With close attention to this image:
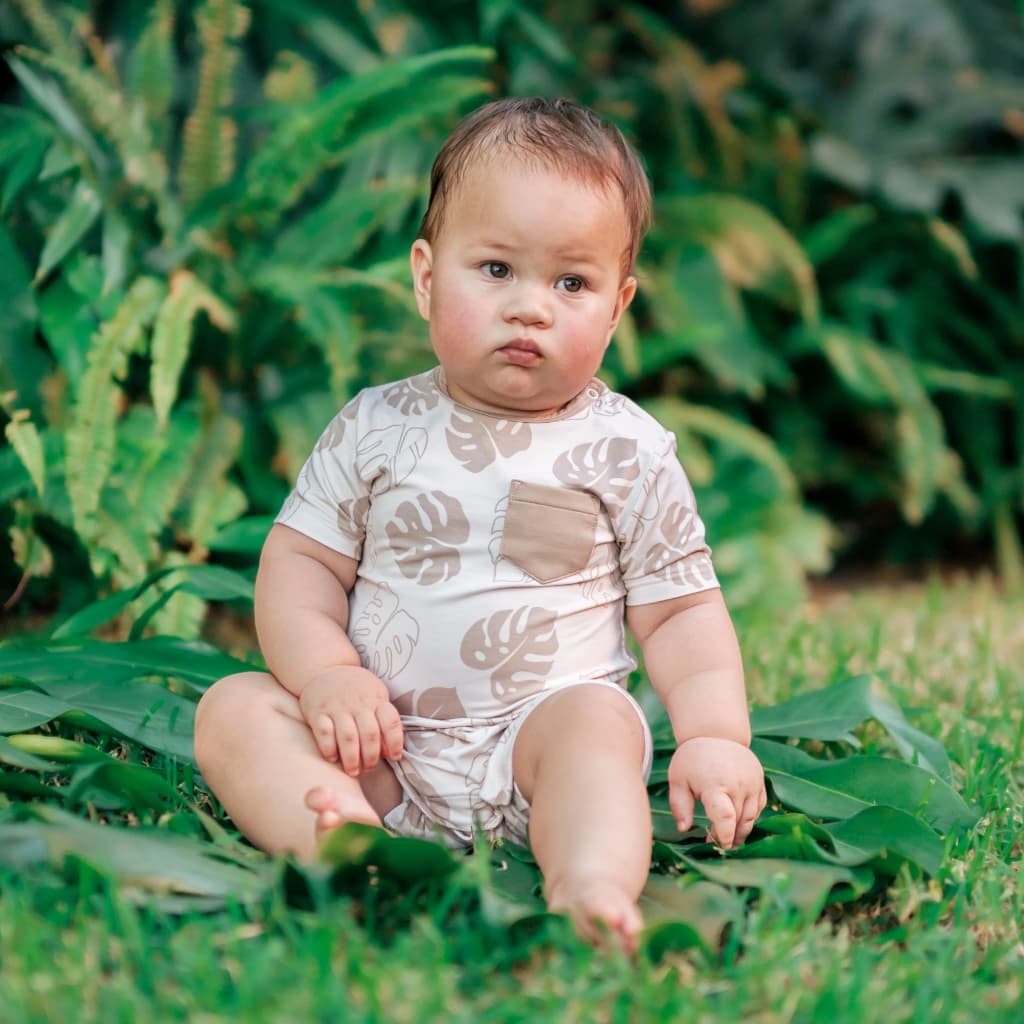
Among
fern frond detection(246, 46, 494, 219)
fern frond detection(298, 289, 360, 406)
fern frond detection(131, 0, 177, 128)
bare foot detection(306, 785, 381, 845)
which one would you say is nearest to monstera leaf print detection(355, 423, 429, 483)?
bare foot detection(306, 785, 381, 845)

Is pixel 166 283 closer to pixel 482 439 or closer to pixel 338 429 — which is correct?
pixel 338 429

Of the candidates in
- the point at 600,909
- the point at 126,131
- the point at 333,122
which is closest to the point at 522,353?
the point at 600,909

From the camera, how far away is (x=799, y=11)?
177 inches

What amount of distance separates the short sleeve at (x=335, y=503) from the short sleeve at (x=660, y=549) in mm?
412

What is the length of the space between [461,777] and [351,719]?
211 millimetres

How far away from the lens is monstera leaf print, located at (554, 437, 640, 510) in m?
1.90

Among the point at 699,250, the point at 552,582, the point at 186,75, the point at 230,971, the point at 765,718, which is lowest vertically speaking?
the point at 765,718

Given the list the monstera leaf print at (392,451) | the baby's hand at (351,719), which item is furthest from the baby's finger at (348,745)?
the monstera leaf print at (392,451)

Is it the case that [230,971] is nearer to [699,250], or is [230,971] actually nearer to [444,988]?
[444,988]

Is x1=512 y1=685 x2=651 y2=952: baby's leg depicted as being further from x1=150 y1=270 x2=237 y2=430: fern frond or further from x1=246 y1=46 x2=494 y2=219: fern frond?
x1=246 y1=46 x2=494 y2=219: fern frond

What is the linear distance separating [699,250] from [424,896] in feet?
9.45

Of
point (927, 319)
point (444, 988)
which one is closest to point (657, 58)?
point (927, 319)

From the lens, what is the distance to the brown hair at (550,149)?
71.1 inches

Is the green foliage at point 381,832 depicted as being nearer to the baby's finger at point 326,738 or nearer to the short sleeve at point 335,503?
the baby's finger at point 326,738
